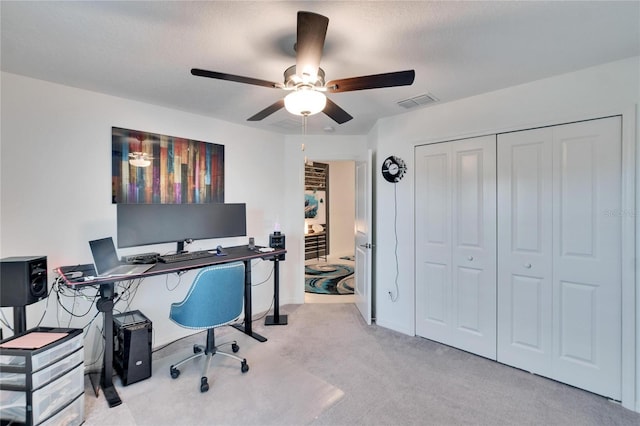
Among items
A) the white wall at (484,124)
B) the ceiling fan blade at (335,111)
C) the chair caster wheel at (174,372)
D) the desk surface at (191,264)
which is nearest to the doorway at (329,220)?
the white wall at (484,124)

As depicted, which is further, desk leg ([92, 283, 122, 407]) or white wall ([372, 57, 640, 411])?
desk leg ([92, 283, 122, 407])

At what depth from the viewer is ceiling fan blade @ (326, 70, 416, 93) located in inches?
61.2

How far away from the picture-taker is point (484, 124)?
265cm

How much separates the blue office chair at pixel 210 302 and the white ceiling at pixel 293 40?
1.53 meters

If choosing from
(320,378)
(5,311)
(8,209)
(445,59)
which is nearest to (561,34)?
(445,59)

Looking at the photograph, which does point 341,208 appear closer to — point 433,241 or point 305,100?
point 433,241

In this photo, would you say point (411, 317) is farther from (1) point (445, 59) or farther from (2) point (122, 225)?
(2) point (122, 225)

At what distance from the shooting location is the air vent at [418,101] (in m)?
2.69

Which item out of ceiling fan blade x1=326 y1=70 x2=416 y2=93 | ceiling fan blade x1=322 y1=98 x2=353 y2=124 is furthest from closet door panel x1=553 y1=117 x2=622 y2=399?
ceiling fan blade x1=322 y1=98 x2=353 y2=124

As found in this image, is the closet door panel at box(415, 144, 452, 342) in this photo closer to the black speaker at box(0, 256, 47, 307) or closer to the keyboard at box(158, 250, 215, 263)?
the keyboard at box(158, 250, 215, 263)

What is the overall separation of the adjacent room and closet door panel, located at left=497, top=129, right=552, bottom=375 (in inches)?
0.6

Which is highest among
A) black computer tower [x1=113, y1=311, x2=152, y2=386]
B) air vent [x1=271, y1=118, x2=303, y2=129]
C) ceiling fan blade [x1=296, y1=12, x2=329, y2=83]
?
air vent [x1=271, y1=118, x2=303, y2=129]

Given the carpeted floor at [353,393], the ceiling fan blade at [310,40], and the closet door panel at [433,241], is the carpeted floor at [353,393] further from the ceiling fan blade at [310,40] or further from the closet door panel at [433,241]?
the ceiling fan blade at [310,40]

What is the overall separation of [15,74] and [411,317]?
4010mm
